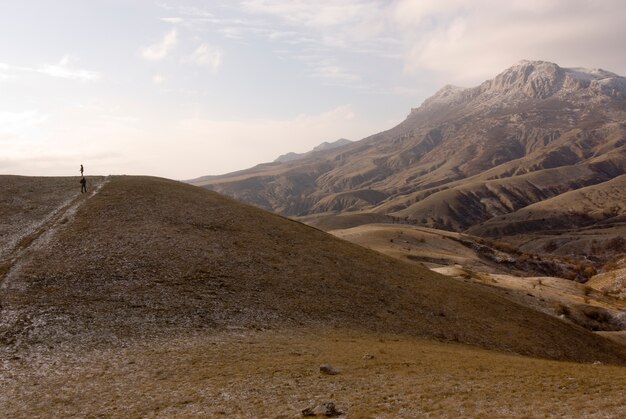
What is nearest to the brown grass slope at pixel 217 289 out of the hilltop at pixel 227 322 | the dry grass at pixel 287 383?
the hilltop at pixel 227 322

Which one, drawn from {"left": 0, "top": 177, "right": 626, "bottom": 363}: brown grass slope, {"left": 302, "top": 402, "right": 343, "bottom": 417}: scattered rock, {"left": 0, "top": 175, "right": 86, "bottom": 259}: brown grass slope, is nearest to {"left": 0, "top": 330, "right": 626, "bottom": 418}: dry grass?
{"left": 302, "top": 402, "right": 343, "bottom": 417}: scattered rock

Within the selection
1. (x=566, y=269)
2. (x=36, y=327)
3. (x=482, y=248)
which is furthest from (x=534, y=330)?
(x=566, y=269)

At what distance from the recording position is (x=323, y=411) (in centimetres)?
2362

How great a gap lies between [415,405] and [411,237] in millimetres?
131827

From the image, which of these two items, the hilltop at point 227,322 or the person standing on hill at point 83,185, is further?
the person standing on hill at point 83,185

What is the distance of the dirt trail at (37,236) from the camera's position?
149ft

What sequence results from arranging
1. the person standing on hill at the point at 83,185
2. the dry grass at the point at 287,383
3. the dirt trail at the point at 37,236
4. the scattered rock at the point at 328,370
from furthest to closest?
the person standing on hill at the point at 83,185 → the dirt trail at the point at 37,236 → the scattered rock at the point at 328,370 → the dry grass at the point at 287,383

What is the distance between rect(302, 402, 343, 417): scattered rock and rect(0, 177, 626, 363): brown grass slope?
18525 millimetres

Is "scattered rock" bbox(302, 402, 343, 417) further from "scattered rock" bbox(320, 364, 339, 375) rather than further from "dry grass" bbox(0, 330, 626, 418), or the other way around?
"scattered rock" bbox(320, 364, 339, 375)

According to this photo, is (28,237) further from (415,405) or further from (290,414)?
(415,405)

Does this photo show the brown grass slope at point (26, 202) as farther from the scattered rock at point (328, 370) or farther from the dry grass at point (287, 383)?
the scattered rock at point (328, 370)

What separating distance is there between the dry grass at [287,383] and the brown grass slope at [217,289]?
4783 mm

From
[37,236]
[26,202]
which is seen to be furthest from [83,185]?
[37,236]

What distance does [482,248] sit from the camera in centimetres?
16525
